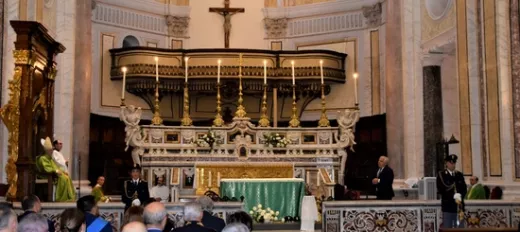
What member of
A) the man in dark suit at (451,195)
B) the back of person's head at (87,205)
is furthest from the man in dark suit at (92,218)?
the man in dark suit at (451,195)

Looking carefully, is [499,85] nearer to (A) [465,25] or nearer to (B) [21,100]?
(A) [465,25]

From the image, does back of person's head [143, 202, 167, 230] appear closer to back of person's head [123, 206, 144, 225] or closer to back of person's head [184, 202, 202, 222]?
back of person's head [184, 202, 202, 222]

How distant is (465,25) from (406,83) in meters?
3.44

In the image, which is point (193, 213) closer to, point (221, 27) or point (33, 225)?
point (33, 225)

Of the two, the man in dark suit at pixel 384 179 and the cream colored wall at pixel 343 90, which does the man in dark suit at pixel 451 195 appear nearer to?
the man in dark suit at pixel 384 179

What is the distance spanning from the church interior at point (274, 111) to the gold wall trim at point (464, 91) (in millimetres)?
47

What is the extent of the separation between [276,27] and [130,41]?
4899mm

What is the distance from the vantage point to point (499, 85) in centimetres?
1397

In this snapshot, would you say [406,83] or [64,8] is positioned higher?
[64,8]

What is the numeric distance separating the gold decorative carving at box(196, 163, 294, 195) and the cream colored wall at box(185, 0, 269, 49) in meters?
8.88

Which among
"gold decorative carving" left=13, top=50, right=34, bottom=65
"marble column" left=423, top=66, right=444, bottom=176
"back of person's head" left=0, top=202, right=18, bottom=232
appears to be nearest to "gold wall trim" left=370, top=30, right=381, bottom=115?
"marble column" left=423, top=66, right=444, bottom=176

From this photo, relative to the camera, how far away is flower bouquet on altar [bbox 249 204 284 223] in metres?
14.4

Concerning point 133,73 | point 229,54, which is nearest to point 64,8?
point 133,73

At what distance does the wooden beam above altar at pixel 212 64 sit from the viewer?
2116 cm
